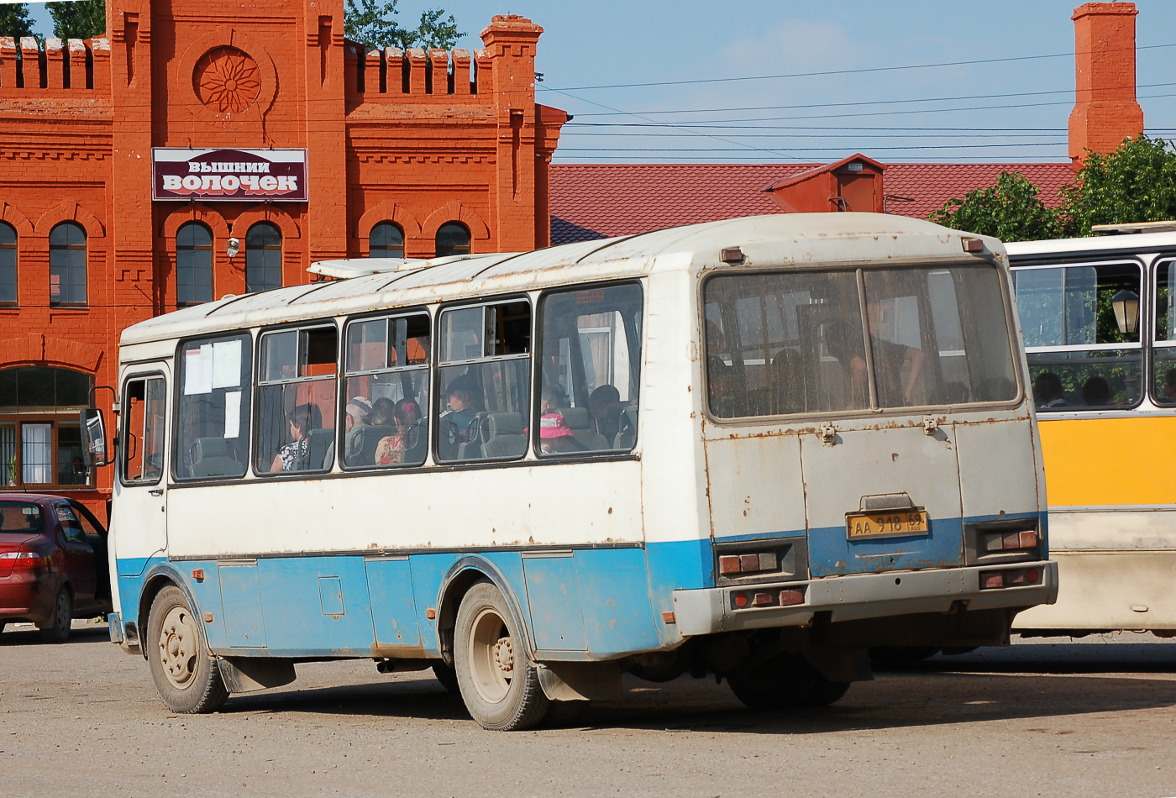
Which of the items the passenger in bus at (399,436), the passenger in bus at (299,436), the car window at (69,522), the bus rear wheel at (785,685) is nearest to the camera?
the passenger in bus at (399,436)

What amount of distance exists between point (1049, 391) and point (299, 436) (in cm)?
551

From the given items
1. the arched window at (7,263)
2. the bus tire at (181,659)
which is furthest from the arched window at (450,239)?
the bus tire at (181,659)

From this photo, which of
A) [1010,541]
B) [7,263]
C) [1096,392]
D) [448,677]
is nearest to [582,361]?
[1010,541]

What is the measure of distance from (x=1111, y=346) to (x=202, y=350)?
21.8 ft

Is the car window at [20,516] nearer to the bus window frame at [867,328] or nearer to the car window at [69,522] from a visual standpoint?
the car window at [69,522]

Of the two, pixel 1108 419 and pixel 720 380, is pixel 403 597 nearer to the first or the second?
pixel 720 380

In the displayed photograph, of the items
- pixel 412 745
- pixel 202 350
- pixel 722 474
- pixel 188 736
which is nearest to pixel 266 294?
pixel 202 350

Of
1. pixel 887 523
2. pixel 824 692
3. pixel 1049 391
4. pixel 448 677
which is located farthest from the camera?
pixel 448 677

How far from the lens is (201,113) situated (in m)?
35.3

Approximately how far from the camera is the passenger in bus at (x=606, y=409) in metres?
9.92

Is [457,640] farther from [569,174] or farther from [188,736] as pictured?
[569,174]

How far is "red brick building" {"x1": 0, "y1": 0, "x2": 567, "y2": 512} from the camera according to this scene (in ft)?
115

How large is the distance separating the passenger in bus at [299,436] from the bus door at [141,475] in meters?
1.75

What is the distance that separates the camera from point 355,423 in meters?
11.9
